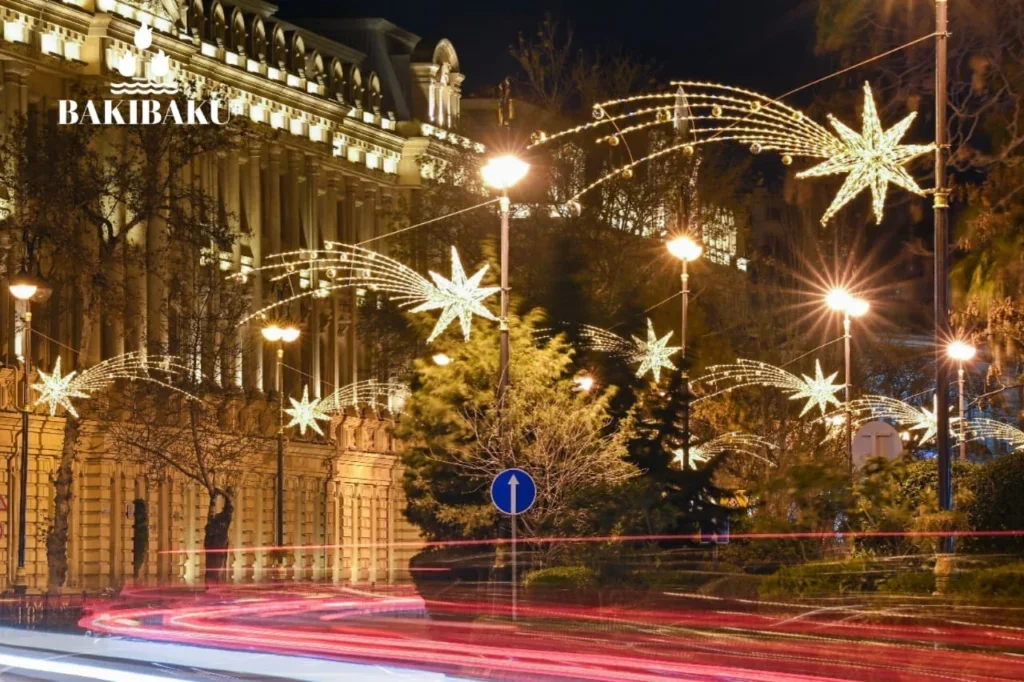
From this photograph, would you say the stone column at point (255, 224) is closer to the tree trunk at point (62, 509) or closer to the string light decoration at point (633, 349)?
the tree trunk at point (62, 509)

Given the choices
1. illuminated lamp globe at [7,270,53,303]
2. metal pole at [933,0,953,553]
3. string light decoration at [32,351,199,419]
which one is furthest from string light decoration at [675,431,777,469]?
metal pole at [933,0,953,553]

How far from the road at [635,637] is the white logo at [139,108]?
31779 millimetres

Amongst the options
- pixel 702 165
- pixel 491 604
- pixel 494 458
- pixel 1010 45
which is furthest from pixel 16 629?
A: pixel 702 165

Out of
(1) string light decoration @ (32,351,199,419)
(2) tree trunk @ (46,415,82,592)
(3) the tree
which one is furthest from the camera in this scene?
(1) string light decoration @ (32,351,199,419)

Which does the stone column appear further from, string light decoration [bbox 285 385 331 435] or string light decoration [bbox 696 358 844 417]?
string light decoration [bbox 696 358 844 417]

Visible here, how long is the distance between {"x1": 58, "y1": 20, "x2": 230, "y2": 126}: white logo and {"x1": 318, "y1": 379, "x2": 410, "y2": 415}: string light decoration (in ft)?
44.8

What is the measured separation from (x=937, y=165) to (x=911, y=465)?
792cm

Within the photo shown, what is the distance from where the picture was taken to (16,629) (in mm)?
27453

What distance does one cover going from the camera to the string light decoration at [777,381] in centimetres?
5894

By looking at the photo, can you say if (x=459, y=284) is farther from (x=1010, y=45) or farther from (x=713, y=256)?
(x=713, y=256)

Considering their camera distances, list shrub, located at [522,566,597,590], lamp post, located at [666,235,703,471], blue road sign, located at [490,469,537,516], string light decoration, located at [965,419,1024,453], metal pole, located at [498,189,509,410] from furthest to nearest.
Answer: string light decoration, located at [965,419,1024,453] → lamp post, located at [666,235,703,471] → metal pole, located at [498,189,509,410] → shrub, located at [522,566,597,590] → blue road sign, located at [490,469,537,516]

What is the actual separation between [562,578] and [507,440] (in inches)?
168

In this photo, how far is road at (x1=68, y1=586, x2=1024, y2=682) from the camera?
19859mm

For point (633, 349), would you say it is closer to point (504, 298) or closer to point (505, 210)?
point (504, 298)
